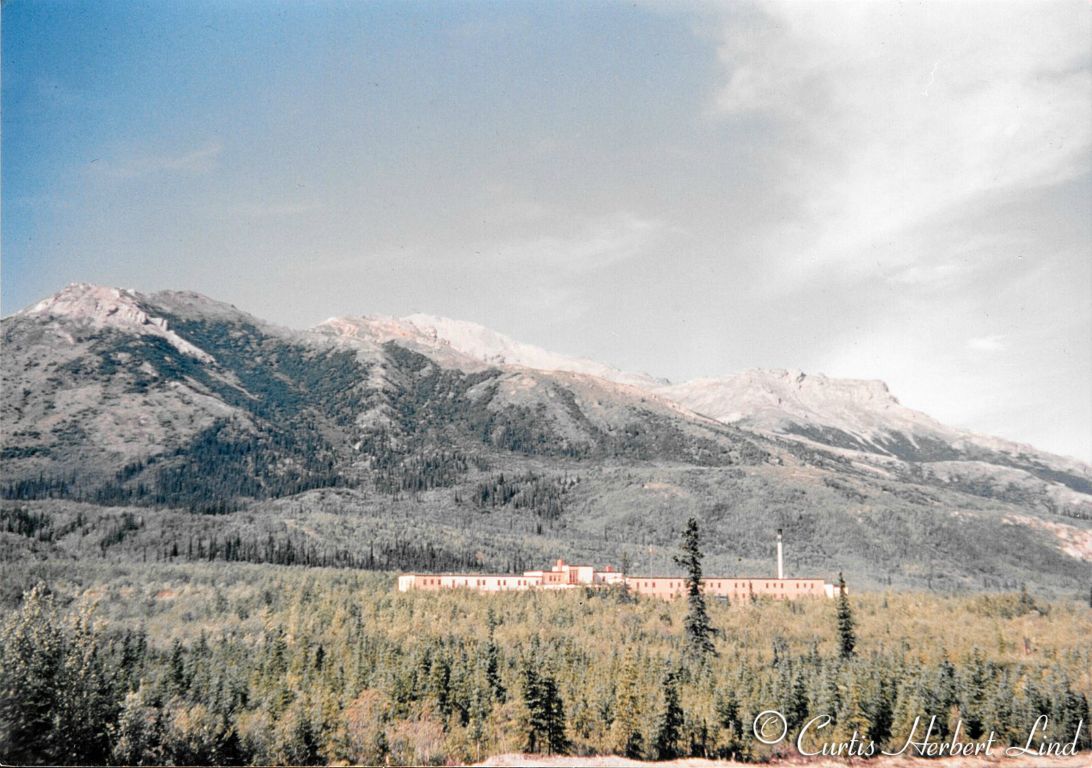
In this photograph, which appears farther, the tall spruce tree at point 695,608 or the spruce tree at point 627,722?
the tall spruce tree at point 695,608

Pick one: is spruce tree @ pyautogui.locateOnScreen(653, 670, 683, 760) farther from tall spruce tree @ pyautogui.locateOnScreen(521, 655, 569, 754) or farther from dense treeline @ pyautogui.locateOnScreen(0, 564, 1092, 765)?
tall spruce tree @ pyautogui.locateOnScreen(521, 655, 569, 754)

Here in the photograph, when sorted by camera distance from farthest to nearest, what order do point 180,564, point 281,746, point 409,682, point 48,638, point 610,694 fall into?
point 180,564
point 409,682
point 610,694
point 281,746
point 48,638

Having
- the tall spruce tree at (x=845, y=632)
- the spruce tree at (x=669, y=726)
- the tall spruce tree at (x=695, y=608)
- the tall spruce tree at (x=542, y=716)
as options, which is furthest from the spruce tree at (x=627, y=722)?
the tall spruce tree at (x=845, y=632)

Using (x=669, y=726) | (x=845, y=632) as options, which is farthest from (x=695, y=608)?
(x=669, y=726)

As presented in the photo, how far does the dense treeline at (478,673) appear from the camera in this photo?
69.9 m

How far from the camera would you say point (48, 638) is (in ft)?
203

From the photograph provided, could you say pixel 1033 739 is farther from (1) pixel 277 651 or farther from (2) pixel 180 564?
(2) pixel 180 564

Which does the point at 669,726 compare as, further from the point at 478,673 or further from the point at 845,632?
the point at 845,632

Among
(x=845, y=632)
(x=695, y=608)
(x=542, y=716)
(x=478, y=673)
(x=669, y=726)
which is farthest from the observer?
(x=845, y=632)

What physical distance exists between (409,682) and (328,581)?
7365 cm

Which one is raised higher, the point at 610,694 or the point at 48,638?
the point at 48,638

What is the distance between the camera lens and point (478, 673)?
9981cm

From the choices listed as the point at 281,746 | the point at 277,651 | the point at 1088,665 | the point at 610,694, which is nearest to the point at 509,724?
the point at 610,694

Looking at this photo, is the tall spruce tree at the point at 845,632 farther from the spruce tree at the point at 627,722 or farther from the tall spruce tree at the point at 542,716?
the tall spruce tree at the point at 542,716
